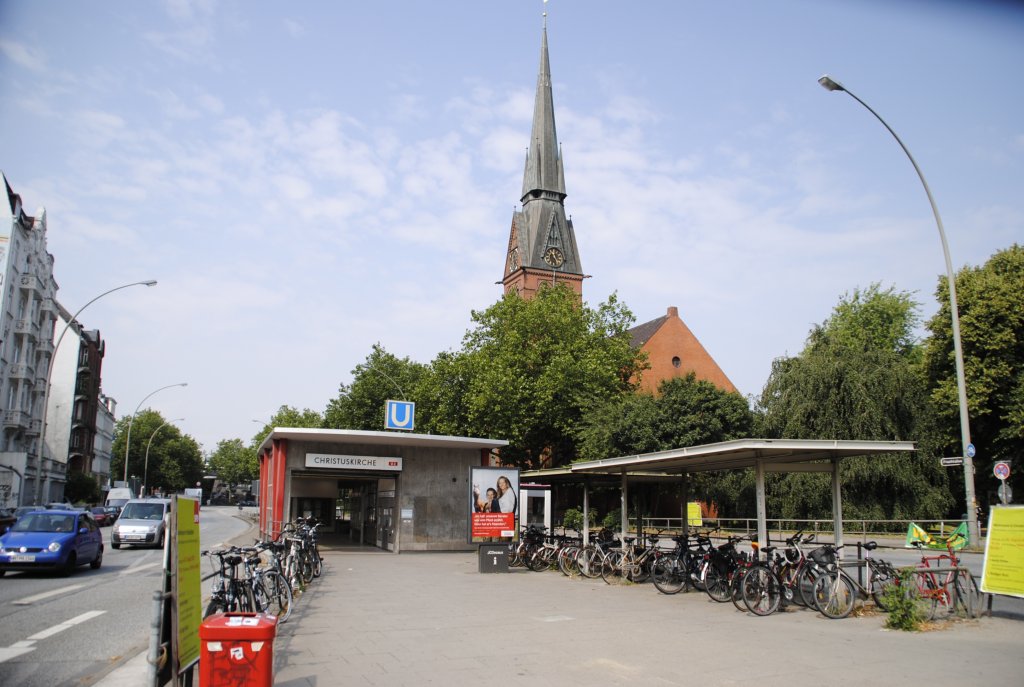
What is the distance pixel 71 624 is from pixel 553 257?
2392 inches

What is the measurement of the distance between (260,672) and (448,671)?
7.38ft

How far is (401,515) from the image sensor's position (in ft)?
84.2

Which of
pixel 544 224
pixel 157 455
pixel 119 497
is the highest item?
pixel 544 224

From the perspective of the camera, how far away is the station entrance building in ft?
81.2

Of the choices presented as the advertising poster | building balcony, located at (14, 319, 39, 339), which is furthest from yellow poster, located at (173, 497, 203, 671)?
building balcony, located at (14, 319, 39, 339)

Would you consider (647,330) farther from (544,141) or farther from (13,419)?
(13,419)

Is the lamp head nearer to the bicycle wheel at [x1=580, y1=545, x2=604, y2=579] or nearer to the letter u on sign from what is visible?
the bicycle wheel at [x1=580, y1=545, x2=604, y2=579]

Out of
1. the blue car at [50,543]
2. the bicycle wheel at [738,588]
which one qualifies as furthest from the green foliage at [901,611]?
the blue car at [50,543]

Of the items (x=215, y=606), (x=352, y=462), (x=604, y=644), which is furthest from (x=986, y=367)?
(x=215, y=606)

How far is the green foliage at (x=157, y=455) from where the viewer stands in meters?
104

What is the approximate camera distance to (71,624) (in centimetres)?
1081

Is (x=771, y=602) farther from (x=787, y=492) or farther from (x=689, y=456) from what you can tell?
(x=787, y=492)

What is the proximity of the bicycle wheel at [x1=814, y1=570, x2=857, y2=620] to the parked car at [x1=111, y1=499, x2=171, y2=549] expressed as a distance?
835 inches

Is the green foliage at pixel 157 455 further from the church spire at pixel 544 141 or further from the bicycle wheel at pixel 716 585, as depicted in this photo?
the bicycle wheel at pixel 716 585
